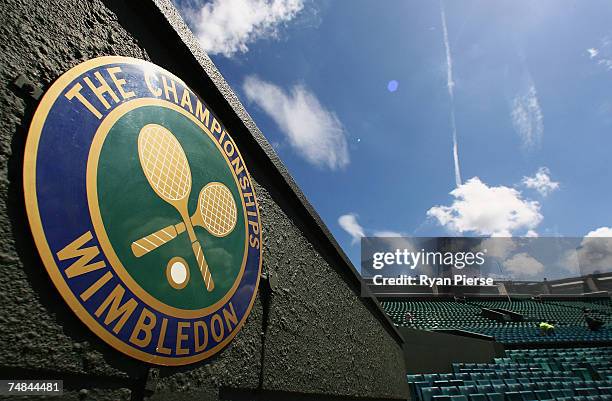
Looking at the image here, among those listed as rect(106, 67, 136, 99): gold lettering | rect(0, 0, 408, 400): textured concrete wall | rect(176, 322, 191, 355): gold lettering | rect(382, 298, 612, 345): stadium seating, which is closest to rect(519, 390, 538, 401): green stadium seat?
rect(0, 0, 408, 400): textured concrete wall

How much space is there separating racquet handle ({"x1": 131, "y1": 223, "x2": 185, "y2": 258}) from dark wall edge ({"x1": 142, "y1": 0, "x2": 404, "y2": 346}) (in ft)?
2.66

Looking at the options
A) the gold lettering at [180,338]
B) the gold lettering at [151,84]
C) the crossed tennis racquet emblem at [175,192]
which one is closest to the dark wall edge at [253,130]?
the gold lettering at [151,84]

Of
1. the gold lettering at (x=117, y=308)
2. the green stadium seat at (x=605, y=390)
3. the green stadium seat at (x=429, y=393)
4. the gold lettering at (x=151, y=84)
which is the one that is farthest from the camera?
the green stadium seat at (x=605, y=390)

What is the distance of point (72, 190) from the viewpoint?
98cm

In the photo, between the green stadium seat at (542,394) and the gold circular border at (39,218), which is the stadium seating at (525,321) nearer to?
the green stadium seat at (542,394)

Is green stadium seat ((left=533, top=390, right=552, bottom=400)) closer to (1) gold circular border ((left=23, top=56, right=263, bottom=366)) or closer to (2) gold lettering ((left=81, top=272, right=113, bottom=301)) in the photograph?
(1) gold circular border ((left=23, top=56, right=263, bottom=366))

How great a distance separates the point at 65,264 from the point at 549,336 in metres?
16.1

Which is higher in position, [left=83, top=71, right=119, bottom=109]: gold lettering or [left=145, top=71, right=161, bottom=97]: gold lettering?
[left=145, top=71, right=161, bottom=97]: gold lettering

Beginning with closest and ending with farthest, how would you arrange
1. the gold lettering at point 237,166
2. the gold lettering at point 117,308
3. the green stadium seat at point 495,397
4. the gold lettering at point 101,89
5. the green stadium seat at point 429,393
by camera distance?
the gold lettering at point 117,308 → the gold lettering at point 101,89 → the gold lettering at point 237,166 → the green stadium seat at point 429,393 → the green stadium seat at point 495,397

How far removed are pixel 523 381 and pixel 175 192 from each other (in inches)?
311

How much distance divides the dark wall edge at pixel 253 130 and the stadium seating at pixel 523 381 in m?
3.89

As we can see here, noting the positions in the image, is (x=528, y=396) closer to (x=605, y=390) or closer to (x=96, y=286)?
(x=605, y=390)

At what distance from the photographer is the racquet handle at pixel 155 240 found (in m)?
1.12

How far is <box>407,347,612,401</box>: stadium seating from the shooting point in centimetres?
566
